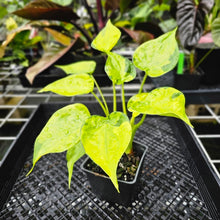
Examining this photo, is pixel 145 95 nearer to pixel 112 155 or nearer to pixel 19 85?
pixel 112 155

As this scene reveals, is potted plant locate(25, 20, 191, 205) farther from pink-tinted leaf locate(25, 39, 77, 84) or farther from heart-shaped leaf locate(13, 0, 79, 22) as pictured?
heart-shaped leaf locate(13, 0, 79, 22)

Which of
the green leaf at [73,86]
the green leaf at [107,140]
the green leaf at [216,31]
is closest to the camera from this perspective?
the green leaf at [107,140]

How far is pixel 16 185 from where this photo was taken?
0.47 m

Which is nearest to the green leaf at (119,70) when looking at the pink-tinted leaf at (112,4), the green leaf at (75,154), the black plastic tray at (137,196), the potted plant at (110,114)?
the potted plant at (110,114)

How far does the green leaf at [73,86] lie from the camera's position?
356 millimetres

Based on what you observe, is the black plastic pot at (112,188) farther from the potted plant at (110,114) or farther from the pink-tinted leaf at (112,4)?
the pink-tinted leaf at (112,4)

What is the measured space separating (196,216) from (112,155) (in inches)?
11.2

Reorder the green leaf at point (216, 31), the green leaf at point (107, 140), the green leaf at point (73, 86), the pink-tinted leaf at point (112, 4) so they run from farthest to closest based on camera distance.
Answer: the pink-tinted leaf at point (112, 4)
the green leaf at point (216, 31)
the green leaf at point (73, 86)
the green leaf at point (107, 140)

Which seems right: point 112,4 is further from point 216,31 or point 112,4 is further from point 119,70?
point 119,70

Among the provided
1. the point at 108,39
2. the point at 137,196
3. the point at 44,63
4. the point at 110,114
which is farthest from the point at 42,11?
the point at 137,196

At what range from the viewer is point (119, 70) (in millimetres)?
374

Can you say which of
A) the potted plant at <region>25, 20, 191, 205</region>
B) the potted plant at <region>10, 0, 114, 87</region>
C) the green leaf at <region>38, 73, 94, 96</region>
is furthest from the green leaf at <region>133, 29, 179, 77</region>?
the potted plant at <region>10, 0, 114, 87</region>

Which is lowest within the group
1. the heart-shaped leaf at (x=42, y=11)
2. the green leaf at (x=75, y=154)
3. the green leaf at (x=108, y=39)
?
the green leaf at (x=75, y=154)

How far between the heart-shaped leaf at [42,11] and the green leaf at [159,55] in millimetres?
491
